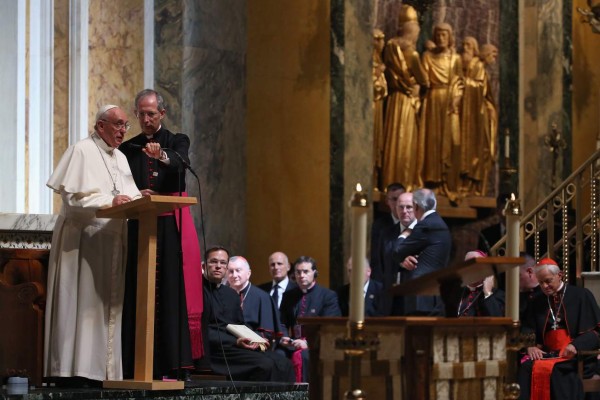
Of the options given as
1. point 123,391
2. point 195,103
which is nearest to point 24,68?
point 195,103

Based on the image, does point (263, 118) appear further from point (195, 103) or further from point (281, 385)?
point (281, 385)

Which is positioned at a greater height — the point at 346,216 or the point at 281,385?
the point at 346,216

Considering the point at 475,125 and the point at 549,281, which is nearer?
the point at 549,281

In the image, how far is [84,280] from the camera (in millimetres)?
7129

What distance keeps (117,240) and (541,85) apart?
29.0 feet

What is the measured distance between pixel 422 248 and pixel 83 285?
321 cm

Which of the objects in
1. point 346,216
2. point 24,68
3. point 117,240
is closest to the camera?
point 117,240

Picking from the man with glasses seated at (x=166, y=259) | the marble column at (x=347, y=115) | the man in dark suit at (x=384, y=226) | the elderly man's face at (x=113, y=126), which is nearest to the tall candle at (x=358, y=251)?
the man with glasses seated at (x=166, y=259)

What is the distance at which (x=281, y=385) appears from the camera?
761 cm

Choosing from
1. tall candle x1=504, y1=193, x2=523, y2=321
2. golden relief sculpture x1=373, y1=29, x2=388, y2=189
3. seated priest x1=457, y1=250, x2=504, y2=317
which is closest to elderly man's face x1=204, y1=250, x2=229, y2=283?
seated priest x1=457, y1=250, x2=504, y2=317

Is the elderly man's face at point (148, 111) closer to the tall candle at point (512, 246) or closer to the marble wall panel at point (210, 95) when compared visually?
the tall candle at point (512, 246)

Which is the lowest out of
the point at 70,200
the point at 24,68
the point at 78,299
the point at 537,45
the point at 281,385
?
the point at 281,385

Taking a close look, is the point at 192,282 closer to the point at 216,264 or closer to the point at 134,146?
the point at 134,146

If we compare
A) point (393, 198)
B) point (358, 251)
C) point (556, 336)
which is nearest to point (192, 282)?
point (556, 336)
